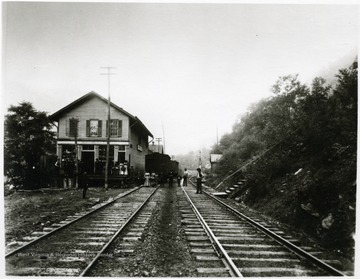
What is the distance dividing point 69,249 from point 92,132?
2104 cm

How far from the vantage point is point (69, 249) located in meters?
6.30

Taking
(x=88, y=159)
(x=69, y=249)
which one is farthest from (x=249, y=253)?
(x=88, y=159)

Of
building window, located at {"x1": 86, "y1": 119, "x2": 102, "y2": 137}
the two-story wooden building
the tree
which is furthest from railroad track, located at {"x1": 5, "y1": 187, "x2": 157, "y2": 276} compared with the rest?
building window, located at {"x1": 86, "y1": 119, "x2": 102, "y2": 137}

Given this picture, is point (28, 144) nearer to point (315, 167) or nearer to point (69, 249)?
point (69, 249)

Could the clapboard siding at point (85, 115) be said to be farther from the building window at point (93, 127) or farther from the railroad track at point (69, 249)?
the railroad track at point (69, 249)

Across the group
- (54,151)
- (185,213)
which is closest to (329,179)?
(185,213)

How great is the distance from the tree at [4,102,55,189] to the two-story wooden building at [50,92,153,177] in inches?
57.5

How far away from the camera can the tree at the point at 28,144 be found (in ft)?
53.1

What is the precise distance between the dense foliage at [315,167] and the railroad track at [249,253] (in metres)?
1.04

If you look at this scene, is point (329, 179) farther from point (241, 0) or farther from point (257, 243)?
point (241, 0)

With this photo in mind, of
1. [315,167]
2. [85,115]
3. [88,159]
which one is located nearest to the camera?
[315,167]

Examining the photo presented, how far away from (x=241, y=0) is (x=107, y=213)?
813 centimetres

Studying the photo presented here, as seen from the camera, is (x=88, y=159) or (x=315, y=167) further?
(x=88, y=159)

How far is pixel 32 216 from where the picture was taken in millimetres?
10086
